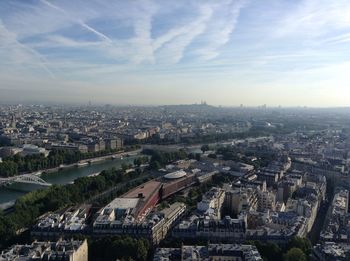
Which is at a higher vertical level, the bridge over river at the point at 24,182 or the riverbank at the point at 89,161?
the bridge over river at the point at 24,182

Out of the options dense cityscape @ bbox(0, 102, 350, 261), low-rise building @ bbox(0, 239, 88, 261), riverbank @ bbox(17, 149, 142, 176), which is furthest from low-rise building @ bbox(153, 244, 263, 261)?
riverbank @ bbox(17, 149, 142, 176)

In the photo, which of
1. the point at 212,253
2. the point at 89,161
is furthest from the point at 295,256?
the point at 89,161

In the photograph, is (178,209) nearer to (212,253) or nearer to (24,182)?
(212,253)

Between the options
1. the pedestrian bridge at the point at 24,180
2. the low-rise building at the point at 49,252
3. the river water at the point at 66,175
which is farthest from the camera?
the pedestrian bridge at the point at 24,180

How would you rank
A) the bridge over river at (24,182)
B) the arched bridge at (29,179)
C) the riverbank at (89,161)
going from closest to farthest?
the bridge over river at (24,182) < the arched bridge at (29,179) < the riverbank at (89,161)

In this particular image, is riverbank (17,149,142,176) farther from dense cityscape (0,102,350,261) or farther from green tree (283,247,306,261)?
green tree (283,247,306,261)

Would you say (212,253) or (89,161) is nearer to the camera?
(212,253)

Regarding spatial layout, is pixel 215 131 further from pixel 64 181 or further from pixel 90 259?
pixel 90 259

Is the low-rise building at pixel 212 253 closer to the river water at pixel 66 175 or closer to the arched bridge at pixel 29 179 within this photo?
the river water at pixel 66 175

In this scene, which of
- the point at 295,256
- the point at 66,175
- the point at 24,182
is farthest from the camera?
the point at 66,175

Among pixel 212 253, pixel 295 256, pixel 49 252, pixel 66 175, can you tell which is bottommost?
pixel 66 175

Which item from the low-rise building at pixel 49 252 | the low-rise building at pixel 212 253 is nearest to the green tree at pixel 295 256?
the low-rise building at pixel 212 253
